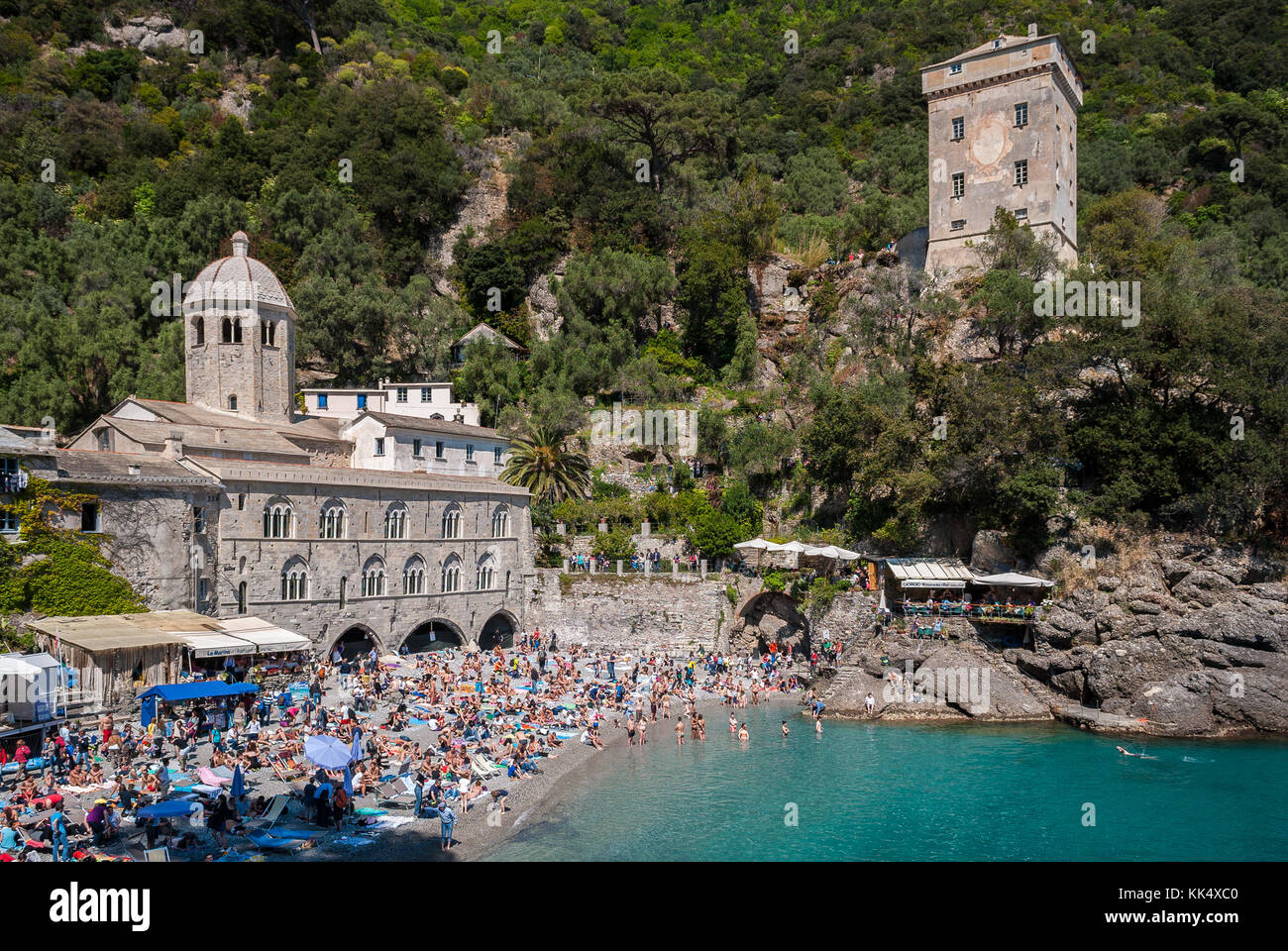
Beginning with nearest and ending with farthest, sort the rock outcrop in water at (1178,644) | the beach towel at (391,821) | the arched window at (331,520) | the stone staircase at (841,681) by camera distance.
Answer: the beach towel at (391,821) → the rock outcrop in water at (1178,644) → the stone staircase at (841,681) → the arched window at (331,520)

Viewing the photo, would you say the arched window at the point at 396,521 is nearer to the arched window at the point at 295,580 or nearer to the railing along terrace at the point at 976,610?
the arched window at the point at 295,580

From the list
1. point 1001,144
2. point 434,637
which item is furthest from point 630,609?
point 1001,144

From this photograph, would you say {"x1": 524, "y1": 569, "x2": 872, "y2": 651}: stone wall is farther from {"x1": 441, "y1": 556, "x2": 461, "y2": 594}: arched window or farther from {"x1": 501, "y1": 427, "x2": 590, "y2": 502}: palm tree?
{"x1": 501, "y1": 427, "x2": 590, "y2": 502}: palm tree

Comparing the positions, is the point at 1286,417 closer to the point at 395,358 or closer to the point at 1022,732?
the point at 1022,732

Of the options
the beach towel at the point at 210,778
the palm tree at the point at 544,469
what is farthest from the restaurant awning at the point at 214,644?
the palm tree at the point at 544,469

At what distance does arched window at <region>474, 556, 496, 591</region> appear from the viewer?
42.2 metres

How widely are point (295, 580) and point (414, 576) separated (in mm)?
5662

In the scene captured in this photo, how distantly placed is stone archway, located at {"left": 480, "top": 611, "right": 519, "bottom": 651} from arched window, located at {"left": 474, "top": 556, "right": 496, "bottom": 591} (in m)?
1.58

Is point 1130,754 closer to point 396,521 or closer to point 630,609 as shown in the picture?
point 630,609

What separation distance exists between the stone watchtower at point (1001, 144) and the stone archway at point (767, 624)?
21207 millimetres

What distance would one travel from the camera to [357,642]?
3784cm

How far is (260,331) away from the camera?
41.2 metres

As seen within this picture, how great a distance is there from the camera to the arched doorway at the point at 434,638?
40.3 m
